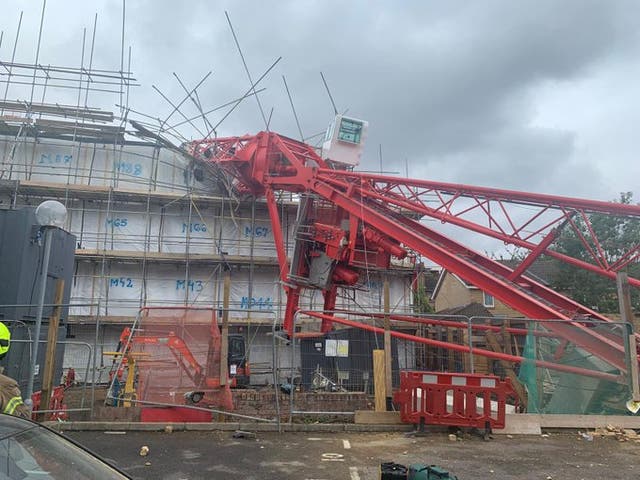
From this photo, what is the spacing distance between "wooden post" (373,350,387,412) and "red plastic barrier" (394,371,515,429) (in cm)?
68

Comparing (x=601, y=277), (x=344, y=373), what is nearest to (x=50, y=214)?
(x=344, y=373)

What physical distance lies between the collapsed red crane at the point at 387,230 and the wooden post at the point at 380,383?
2.23 m

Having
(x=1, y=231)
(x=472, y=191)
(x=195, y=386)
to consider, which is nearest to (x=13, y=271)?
(x=1, y=231)

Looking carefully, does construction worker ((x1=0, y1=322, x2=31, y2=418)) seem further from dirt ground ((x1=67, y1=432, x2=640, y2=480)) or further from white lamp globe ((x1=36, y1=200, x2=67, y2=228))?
white lamp globe ((x1=36, y1=200, x2=67, y2=228))

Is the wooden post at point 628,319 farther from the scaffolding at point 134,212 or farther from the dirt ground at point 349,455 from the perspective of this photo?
the scaffolding at point 134,212

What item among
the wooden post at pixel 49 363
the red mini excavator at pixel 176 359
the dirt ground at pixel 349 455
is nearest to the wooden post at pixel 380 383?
the dirt ground at pixel 349 455

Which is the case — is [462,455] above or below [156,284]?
below

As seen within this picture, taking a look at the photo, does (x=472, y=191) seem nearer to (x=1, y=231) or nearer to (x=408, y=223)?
(x=408, y=223)

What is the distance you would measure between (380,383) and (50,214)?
6.32m

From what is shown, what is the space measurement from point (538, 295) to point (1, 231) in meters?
12.4

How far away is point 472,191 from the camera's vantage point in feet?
39.2

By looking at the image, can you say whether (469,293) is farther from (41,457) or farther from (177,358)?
(41,457)

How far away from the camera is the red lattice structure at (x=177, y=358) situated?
942cm

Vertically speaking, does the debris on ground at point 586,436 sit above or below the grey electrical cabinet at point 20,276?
below
